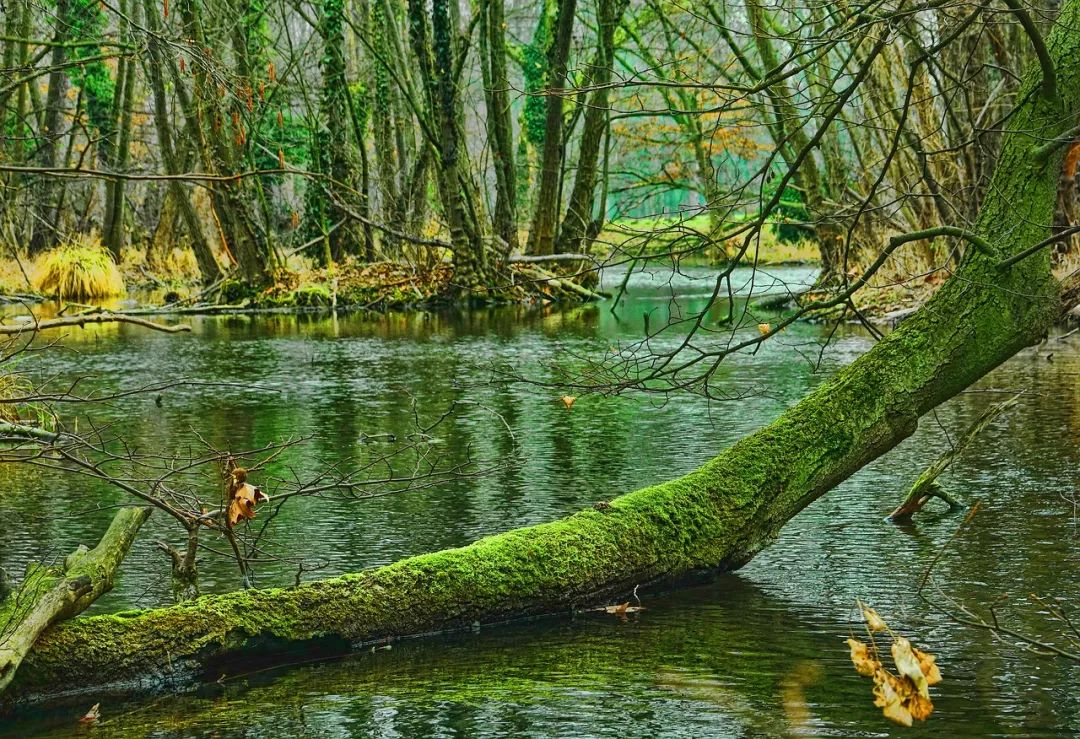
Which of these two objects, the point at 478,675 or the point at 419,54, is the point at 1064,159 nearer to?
the point at 478,675

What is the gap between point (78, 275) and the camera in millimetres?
25375

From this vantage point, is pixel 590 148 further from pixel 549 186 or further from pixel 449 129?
pixel 449 129

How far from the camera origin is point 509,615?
253 inches

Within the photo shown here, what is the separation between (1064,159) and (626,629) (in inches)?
137

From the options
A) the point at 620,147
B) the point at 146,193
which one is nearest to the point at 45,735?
the point at 146,193

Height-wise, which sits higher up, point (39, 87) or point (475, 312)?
point (39, 87)

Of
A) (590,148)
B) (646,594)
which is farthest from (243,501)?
(590,148)

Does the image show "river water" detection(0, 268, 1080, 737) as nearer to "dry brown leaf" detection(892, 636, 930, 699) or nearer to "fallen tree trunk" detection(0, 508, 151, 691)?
"fallen tree trunk" detection(0, 508, 151, 691)

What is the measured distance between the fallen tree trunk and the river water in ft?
1.23

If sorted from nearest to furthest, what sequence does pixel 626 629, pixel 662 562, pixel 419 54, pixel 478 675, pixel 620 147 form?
1. pixel 478 675
2. pixel 626 629
3. pixel 662 562
4. pixel 419 54
5. pixel 620 147

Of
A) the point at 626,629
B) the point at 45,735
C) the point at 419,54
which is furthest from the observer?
the point at 419,54

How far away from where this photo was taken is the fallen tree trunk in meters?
4.97

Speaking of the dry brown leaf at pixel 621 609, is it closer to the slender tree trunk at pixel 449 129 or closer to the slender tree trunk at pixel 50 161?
the slender tree trunk at pixel 449 129

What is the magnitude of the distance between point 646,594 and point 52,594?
2.99m
